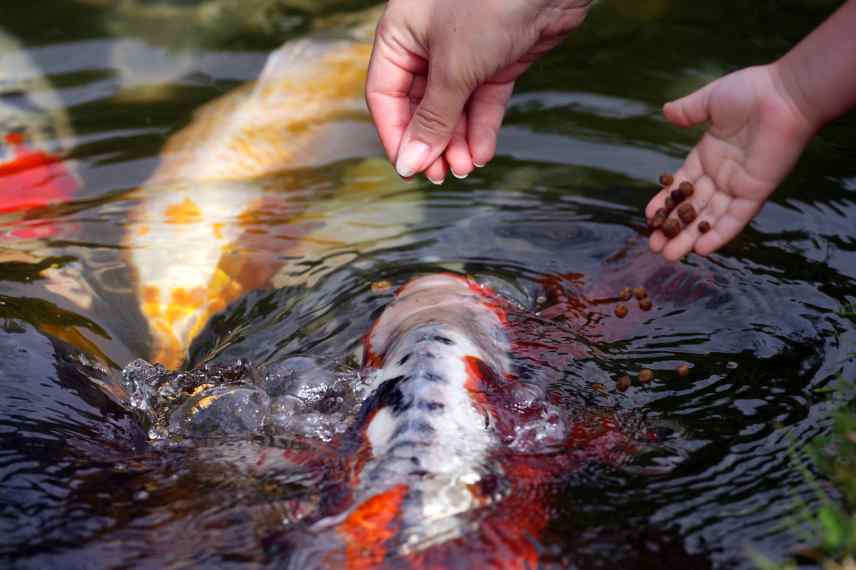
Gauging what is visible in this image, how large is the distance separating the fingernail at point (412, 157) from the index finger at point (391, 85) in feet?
0.43

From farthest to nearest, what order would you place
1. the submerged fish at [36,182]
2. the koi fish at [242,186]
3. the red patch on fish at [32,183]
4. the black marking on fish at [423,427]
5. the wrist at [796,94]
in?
the red patch on fish at [32,183]
the koi fish at [242,186]
the submerged fish at [36,182]
the wrist at [796,94]
the black marking on fish at [423,427]

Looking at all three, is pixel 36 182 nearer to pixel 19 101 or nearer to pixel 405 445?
pixel 19 101

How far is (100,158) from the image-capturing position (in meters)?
4.74

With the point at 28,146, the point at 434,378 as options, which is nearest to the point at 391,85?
the point at 434,378

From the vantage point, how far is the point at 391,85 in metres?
3.35

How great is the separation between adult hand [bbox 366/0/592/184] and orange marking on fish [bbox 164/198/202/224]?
123cm

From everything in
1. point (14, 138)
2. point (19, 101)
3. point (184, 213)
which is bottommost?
point (184, 213)

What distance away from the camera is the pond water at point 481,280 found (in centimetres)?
242

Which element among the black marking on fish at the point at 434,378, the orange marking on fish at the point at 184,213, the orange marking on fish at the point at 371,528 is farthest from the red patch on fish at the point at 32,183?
the orange marking on fish at the point at 371,528

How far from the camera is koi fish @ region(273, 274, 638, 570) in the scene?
2.24 metres

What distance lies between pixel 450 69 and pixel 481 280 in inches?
38.8

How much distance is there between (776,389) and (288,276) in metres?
1.86

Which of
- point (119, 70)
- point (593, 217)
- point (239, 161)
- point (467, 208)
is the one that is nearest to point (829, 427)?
point (593, 217)

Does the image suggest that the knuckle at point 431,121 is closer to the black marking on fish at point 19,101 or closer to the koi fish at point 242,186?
the koi fish at point 242,186
